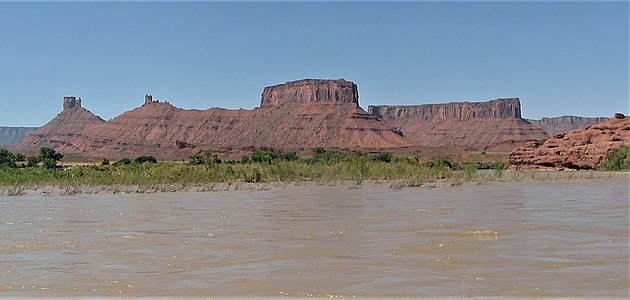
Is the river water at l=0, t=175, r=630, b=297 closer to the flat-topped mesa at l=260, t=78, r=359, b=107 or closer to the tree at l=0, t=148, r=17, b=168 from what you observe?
the tree at l=0, t=148, r=17, b=168

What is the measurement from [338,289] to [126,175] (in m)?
29.0

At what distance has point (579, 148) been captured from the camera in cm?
6556

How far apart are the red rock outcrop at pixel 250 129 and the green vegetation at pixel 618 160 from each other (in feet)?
265

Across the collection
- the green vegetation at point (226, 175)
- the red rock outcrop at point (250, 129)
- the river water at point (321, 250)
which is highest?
the red rock outcrop at point (250, 129)

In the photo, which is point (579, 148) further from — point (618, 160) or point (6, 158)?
point (6, 158)

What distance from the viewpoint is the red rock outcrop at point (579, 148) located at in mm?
62781

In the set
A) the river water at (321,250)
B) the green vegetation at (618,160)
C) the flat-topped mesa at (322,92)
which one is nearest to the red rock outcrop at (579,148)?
the green vegetation at (618,160)

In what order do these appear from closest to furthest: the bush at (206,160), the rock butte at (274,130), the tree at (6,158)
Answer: the bush at (206,160), the tree at (6,158), the rock butte at (274,130)

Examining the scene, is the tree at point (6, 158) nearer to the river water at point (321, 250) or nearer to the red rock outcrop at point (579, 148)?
the river water at point (321, 250)

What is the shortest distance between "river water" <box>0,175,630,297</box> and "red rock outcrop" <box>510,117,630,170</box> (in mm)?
44110

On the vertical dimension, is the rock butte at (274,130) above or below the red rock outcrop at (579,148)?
above

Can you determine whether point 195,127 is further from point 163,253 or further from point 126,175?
point 163,253

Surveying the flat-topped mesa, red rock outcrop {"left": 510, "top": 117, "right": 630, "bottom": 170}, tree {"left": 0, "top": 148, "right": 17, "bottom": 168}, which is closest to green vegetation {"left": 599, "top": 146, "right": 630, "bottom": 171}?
red rock outcrop {"left": 510, "top": 117, "right": 630, "bottom": 170}

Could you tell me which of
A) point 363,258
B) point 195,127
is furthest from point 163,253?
point 195,127
